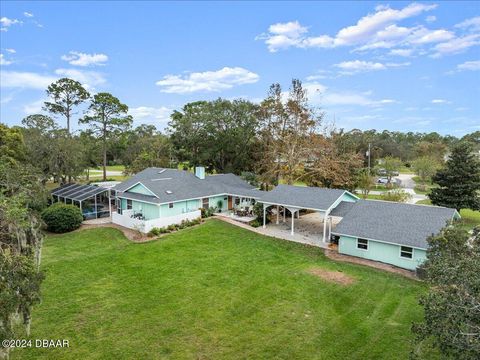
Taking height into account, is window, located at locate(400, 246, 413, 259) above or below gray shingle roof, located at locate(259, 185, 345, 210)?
below

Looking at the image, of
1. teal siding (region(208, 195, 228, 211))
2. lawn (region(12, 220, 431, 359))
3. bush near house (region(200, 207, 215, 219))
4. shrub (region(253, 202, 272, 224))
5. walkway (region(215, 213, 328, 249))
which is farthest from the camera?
teal siding (region(208, 195, 228, 211))

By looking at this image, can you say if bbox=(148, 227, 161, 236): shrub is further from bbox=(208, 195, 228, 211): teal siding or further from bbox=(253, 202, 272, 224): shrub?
bbox=(253, 202, 272, 224): shrub

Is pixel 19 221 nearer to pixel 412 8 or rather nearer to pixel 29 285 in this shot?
pixel 29 285

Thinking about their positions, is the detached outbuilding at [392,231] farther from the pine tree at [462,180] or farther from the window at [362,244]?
the pine tree at [462,180]

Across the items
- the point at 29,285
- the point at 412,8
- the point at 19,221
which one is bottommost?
the point at 29,285

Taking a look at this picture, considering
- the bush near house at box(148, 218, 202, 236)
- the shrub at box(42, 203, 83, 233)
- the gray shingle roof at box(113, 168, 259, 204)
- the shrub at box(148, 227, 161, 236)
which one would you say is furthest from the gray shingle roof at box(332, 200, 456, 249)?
the shrub at box(42, 203, 83, 233)

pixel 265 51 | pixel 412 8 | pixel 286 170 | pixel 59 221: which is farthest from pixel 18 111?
pixel 412 8

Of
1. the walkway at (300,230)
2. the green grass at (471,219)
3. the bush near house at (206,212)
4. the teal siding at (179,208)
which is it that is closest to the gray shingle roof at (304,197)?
the walkway at (300,230)

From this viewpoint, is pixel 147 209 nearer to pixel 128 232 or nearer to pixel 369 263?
pixel 128 232
